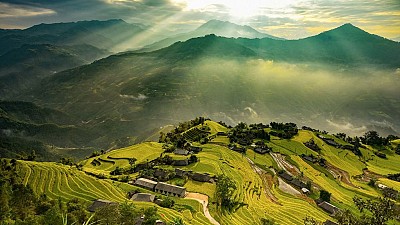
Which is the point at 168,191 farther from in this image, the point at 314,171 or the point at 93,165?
the point at 314,171

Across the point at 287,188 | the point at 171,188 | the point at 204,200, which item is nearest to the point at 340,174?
the point at 287,188

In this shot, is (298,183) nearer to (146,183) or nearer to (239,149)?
(239,149)

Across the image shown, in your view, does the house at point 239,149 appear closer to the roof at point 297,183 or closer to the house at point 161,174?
the roof at point 297,183

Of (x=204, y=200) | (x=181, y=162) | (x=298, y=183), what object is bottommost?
(x=298, y=183)

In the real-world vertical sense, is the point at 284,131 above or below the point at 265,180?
above

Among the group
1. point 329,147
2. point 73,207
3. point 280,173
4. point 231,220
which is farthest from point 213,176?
point 329,147

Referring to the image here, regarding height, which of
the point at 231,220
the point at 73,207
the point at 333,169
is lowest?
the point at 333,169

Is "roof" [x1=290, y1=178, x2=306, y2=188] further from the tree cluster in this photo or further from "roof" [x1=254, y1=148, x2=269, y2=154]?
the tree cluster
